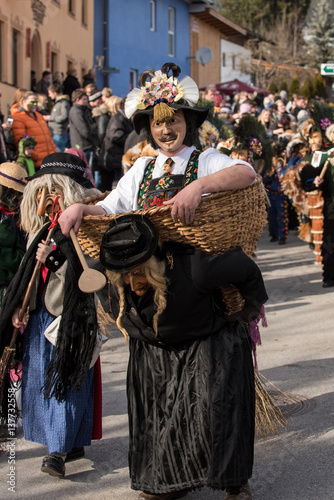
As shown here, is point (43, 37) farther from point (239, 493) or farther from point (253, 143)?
point (239, 493)

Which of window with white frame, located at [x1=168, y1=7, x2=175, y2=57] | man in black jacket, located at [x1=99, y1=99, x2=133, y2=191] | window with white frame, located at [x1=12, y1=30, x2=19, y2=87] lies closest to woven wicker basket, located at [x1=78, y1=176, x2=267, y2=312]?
man in black jacket, located at [x1=99, y1=99, x2=133, y2=191]

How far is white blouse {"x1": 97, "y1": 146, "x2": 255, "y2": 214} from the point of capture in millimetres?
3506

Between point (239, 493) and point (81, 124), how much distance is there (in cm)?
903

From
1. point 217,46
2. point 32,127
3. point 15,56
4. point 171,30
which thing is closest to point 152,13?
point 171,30

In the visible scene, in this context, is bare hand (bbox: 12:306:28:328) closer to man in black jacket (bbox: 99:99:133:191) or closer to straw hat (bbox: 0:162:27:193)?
straw hat (bbox: 0:162:27:193)

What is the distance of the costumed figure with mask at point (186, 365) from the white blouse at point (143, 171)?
0.40 metres

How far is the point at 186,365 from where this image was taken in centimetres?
353

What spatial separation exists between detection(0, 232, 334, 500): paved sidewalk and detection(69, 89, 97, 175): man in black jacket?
5149 mm

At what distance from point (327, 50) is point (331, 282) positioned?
4377 cm

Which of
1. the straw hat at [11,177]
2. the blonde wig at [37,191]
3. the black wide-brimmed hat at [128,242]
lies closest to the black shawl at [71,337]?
the blonde wig at [37,191]

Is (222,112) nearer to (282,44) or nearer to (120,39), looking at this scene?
(120,39)

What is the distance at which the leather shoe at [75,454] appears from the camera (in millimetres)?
4402

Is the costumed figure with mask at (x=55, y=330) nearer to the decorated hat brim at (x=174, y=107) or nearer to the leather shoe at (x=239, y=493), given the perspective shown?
A: the decorated hat brim at (x=174, y=107)

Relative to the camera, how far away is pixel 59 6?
23406 millimetres
